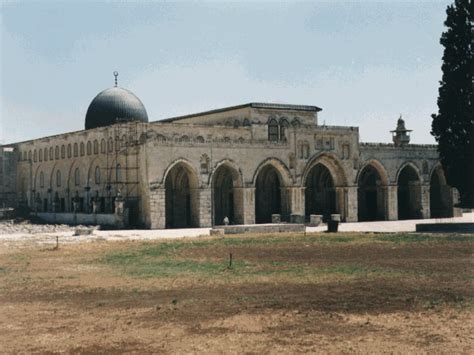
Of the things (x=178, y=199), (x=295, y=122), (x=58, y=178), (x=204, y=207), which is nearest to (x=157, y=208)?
(x=204, y=207)

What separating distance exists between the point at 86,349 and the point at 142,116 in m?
45.8

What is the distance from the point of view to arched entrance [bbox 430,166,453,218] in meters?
61.2

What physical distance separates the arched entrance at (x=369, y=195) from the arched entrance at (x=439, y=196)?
605 cm

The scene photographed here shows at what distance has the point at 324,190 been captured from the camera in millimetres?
58875

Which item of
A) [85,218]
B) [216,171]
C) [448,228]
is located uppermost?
[216,171]

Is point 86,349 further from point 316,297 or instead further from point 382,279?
point 382,279

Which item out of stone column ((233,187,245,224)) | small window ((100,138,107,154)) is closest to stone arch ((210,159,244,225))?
stone column ((233,187,245,224))

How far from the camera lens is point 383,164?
184 feet

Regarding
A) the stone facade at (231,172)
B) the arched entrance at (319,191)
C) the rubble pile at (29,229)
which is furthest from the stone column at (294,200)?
the rubble pile at (29,229)

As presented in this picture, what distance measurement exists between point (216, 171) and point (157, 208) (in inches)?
438

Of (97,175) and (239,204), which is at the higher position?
(97,175)

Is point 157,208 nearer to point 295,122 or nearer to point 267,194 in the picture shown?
point 267,194

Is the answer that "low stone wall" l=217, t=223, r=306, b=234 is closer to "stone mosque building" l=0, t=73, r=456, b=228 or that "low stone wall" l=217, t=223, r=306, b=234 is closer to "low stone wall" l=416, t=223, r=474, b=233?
"stone mosque building" l=0, t=73, r=456, b=228

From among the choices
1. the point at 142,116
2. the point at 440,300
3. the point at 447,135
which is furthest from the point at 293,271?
the point at 142,116
